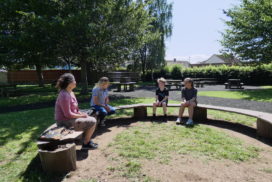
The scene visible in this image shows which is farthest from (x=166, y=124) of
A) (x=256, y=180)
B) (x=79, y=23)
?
(x=79, y=23)

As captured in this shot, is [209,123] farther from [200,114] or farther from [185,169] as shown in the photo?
[185,169]

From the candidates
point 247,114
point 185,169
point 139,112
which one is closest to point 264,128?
point 247,114

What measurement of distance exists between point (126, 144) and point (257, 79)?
2581 centimetres

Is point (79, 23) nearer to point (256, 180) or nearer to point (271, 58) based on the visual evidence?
point (256, 180)

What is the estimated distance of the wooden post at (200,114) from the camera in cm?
629

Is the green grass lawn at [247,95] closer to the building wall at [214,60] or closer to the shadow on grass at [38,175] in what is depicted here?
the shadow on grass at [38,175]

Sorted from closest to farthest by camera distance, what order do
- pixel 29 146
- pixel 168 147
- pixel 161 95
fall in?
pixel 168 147 → pixel 29 146 → pixel 161 95

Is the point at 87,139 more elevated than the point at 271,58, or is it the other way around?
the point at 271,58

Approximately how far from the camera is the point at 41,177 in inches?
116

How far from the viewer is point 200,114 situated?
20.7 ft

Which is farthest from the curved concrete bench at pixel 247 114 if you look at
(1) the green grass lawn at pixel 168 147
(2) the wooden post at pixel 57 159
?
(2) the wooden post at pixel 57 159

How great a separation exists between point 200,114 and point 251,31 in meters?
12.1

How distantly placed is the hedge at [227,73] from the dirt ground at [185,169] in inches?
815

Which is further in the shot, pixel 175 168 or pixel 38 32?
pixel 38 32
